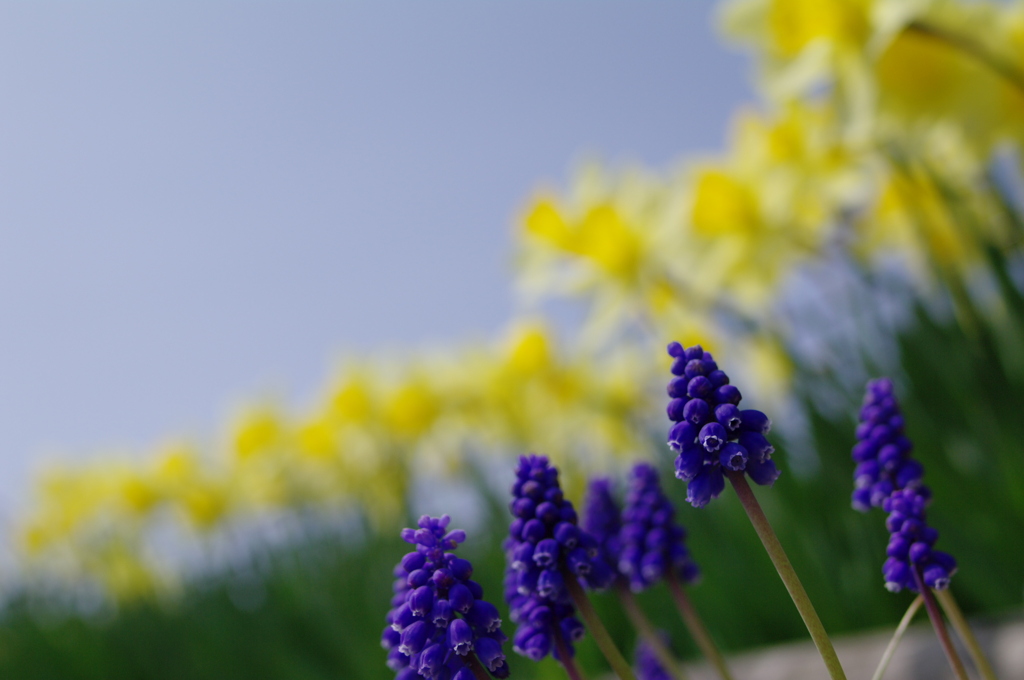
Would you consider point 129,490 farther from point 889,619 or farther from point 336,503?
point 889,619

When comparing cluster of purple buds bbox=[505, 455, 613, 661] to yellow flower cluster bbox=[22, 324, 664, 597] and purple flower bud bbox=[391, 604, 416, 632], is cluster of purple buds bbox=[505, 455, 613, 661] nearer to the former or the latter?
purple flower bud bbox=[391, 604, 416, 632]

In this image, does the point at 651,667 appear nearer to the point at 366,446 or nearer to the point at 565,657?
the point at 565,657

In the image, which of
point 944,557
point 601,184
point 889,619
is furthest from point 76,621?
point 944,557

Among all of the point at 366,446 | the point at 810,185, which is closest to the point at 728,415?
the point at 810,185

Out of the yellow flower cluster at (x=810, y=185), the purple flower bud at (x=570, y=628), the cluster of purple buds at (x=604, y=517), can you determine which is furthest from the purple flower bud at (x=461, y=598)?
the yellow flower cluster at (x=810, y=185)

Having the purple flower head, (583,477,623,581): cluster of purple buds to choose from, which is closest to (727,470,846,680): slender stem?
(583,477,623,581): cluster of purple buds

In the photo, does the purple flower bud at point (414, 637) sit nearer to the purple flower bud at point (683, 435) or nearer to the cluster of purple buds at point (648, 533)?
the purple flower bud at point (683, 435)
